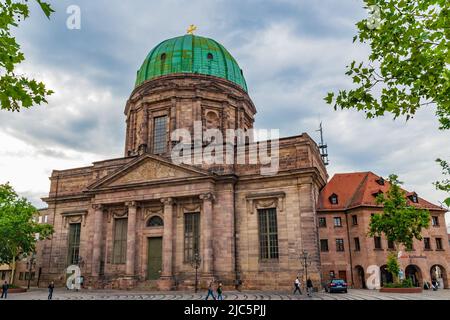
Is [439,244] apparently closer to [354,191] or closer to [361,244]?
[361,244]

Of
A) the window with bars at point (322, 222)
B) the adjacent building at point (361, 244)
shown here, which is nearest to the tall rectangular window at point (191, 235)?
the adjacent building at point (361, 244)

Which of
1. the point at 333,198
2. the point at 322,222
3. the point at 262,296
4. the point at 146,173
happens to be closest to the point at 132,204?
the point at 146,173

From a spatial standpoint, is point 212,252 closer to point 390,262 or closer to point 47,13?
point 390,262

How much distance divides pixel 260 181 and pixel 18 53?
29244mm

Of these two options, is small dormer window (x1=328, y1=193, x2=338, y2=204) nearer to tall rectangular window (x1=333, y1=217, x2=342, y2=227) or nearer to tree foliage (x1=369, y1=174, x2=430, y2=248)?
tall rectangular window (x1=333, y1=217, x2=342, y2=227)

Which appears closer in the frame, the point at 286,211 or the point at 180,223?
the point at 286,211

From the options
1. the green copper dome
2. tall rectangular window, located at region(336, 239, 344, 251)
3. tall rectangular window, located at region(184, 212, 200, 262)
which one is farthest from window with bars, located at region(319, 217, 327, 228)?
the green copper dome

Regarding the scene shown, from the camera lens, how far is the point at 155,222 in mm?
38938

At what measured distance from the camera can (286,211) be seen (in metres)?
34.6

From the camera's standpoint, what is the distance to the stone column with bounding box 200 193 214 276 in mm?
34125

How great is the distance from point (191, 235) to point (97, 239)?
10.4 metres

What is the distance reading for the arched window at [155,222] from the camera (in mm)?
38594

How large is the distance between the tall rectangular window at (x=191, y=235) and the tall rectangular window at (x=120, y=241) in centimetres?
699
